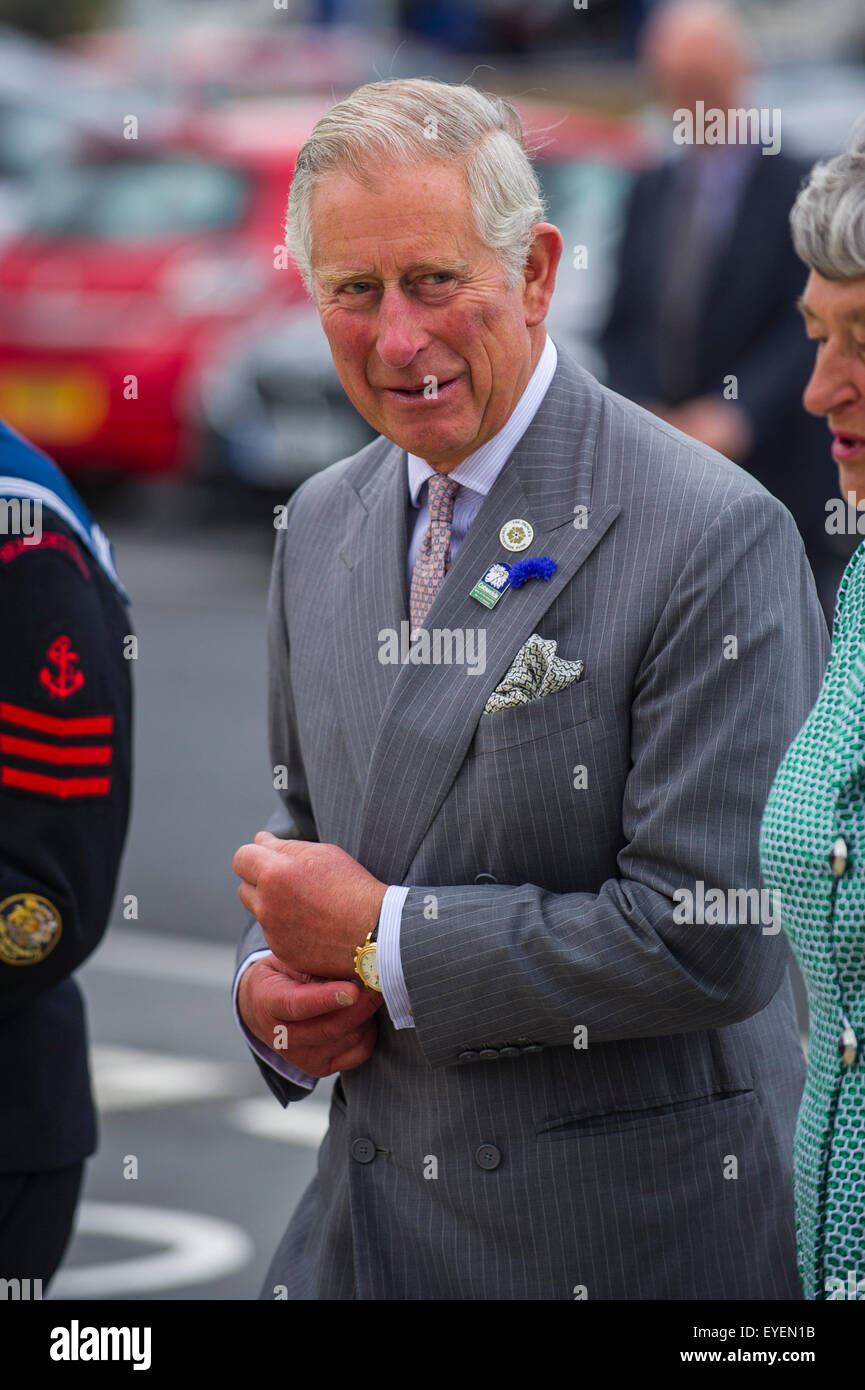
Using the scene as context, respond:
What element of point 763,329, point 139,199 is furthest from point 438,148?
point 139,199

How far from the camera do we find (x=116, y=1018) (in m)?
5.65

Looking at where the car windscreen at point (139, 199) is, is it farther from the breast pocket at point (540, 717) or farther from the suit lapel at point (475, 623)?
the breast pocket at point (540, 717)

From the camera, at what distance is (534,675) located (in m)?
2.28

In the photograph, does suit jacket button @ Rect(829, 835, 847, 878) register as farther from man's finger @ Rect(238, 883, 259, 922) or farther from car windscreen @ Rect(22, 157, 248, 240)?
car windscreen @ Rect(22, 157, 248, 240)

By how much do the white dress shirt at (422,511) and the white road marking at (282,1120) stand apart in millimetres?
2312

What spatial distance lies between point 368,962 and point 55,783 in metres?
0.55

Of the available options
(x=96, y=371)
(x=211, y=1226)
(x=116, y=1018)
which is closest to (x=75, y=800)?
(x=211, y=1226)

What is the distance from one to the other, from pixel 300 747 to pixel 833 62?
18639 mm

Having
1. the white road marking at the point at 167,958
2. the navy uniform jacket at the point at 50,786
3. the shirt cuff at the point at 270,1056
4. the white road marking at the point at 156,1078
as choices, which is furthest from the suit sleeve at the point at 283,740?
the white road marking at the point at 167,958

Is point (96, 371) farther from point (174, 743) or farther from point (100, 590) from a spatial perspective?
point (100, 590)

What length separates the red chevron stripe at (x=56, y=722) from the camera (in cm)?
260

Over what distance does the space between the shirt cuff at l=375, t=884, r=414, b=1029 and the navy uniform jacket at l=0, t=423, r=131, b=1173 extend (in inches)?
21.0

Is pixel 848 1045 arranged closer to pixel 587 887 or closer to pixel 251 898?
pixel 587 887
